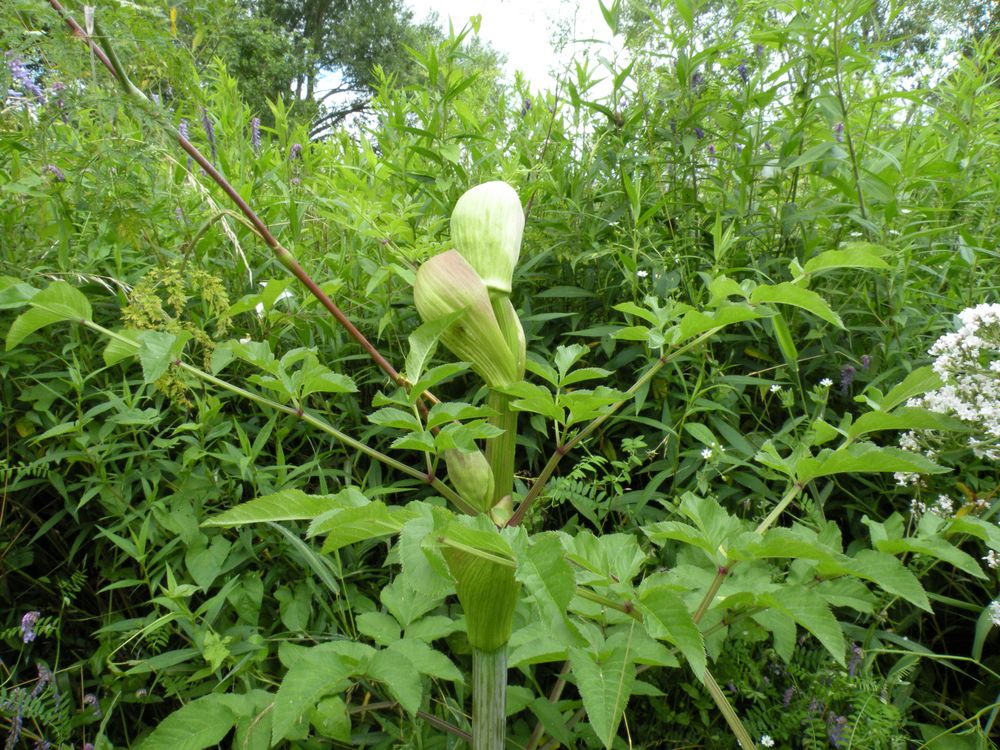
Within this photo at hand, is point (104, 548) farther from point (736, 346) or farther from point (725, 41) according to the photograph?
point (725, 41)

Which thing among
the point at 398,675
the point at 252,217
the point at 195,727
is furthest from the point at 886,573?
the point at 252,217

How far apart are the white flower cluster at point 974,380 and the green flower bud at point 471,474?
1.78 feet


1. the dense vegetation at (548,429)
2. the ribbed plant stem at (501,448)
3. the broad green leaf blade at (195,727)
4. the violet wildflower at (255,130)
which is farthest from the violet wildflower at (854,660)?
the violet wildflower at (255,130)

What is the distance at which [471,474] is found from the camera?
65cm

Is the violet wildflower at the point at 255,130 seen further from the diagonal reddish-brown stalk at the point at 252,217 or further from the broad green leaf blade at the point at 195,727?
the broad green leaf blade at the point at 195,727

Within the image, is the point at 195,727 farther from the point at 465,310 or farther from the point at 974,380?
the point at 974,380

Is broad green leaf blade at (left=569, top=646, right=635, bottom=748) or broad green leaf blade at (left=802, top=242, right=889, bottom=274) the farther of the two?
broad green leaf blade at (left=802, top=242, right=889, bottom=274)

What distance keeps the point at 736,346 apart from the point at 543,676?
0.72 metres

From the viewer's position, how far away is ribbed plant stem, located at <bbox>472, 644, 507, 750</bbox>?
0.67 m

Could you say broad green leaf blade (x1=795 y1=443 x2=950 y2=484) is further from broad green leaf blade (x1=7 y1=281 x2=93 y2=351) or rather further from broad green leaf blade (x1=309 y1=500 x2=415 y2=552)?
broad green leaf blade (x1=7 y1=281 x2=93 y2=351)

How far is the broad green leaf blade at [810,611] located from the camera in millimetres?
562

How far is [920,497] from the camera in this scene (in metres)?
1.01

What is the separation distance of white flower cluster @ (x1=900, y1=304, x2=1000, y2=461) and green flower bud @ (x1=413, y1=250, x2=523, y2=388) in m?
0.51

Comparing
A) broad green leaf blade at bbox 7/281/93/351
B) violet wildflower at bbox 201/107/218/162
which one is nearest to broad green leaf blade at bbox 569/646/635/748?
broad green leaf blade at bbox 7/281/93/351
